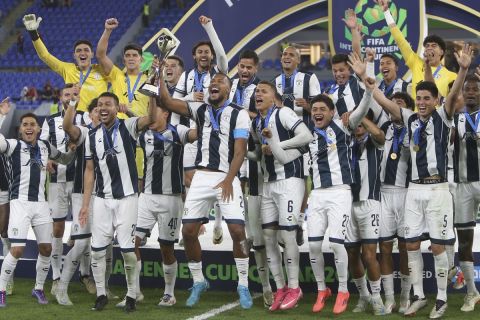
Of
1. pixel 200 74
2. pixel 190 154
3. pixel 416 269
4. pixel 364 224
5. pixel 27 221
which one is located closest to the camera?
pixel 416 269

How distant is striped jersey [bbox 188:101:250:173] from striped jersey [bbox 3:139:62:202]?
5.21 feet

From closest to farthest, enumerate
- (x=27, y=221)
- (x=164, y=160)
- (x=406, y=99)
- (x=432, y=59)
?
(x=406, y=99) < (x=27, y=221) < (x=164, y=160) < (x=432, y=59)

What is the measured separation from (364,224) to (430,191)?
69 centimetres

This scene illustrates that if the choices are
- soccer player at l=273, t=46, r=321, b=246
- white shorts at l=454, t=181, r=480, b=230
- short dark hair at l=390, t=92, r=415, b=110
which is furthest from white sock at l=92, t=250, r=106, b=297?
white shorts at l=454, t=181, r=480, b=230

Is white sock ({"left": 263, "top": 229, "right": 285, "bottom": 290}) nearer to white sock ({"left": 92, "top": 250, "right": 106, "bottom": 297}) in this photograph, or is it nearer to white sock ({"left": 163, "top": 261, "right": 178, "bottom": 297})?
white sock ({"left": 163, "top": 261, "right": 178, "bottom": 297})

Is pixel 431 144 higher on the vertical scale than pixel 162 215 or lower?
higher

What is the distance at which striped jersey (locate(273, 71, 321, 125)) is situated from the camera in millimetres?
8844

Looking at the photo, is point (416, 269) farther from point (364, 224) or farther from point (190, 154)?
point (190, 154)

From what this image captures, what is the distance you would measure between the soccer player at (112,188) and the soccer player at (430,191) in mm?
2359

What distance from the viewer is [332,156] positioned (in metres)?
7.75

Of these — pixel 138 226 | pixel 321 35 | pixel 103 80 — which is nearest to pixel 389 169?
pixel 138 226

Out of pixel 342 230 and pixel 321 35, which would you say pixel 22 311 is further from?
pixel 321 35

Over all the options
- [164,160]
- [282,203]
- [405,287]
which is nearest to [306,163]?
[282,203]

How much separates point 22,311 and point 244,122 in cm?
263
